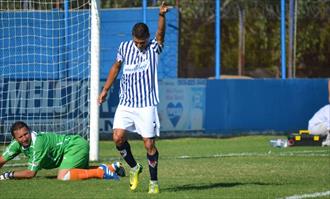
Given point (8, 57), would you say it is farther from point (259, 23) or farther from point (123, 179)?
point (259, 23)

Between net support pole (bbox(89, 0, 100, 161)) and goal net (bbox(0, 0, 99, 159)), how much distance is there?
278 cm

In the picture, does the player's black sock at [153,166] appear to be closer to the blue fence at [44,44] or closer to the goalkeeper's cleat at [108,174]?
the goalkeeper's cleat at [108,174]

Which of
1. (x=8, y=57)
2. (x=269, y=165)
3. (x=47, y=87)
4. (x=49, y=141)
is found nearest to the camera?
(x=49, y=141)

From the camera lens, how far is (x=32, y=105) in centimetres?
2108

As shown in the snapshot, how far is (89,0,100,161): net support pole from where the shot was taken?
17.1m

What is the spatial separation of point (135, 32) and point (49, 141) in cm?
247

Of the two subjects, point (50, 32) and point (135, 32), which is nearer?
point (135, 32)

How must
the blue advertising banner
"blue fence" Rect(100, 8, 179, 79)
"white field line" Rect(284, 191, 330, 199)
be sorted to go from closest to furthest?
"white field line" Rect(284, 191, 330, 199) → the blue advertising banner → "blue fence" Rect(100, 8, 179, 79)

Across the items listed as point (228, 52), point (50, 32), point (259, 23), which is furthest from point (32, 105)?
point (228, 52)

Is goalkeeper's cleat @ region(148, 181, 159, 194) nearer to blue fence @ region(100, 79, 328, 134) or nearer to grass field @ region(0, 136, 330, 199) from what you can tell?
grass field @ region(0, 136, 330, 199)

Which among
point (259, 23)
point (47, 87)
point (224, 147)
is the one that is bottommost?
point (224, 147)

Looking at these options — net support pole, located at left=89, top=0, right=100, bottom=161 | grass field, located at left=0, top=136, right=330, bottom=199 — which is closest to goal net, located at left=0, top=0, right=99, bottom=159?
grass field, located at left=0, top=136, right=330, bottom=199

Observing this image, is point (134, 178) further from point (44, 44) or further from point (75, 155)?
point (44, 44)

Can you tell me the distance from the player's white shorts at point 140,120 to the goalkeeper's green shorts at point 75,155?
1684 millimetres
